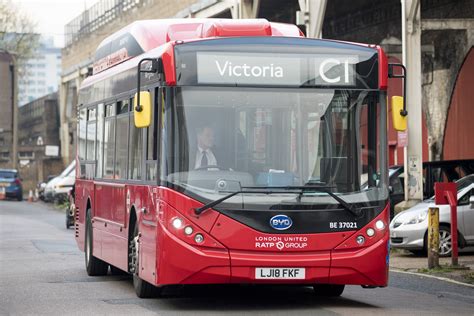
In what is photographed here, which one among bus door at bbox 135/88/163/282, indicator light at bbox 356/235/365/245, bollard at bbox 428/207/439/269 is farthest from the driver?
bollard at bbox 428/207/439/269

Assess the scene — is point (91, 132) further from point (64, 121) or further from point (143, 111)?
point (64, 121)

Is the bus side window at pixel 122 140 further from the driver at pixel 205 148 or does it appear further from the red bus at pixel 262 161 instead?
the driver at pixel 205 148

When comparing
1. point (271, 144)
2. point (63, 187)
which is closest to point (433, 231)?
point (271, 144)

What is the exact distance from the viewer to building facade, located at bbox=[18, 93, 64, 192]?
7644 cm

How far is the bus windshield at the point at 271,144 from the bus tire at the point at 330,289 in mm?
1816

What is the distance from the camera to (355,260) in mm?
12328

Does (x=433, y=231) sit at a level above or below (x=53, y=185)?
below

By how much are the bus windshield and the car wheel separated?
9.06 meters

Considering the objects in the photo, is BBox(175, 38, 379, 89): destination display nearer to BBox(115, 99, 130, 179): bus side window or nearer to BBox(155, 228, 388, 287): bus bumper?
BBox(155, 228, 388, 287): bus bumper

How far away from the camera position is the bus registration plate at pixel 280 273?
→ 12.1 metres

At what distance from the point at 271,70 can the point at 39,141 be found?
64.8m

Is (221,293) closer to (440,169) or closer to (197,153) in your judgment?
(197,153)

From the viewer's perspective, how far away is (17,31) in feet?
314

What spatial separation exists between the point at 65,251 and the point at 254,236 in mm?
11694
